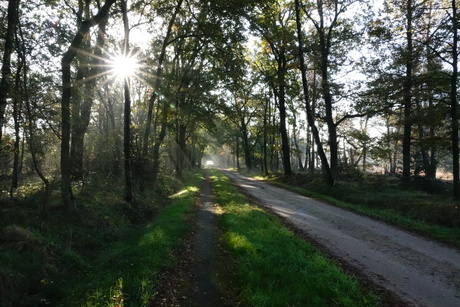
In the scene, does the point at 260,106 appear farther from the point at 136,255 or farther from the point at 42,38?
the point at 136,255

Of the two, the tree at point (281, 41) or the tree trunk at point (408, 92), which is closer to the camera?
the tree trunk at point (408, 92)

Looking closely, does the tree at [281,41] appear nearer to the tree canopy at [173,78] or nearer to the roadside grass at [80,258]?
the tree canopy at [173,78]

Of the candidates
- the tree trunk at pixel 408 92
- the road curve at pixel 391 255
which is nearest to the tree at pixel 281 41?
→ the tree trunk at pixel 408 92

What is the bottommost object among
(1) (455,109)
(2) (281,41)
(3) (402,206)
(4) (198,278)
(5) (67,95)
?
(4) (198,278)

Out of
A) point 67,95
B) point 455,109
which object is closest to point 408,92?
point 455,109

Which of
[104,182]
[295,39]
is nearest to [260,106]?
[295,39]

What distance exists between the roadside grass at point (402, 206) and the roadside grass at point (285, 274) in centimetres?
539

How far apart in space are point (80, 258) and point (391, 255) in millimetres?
8652

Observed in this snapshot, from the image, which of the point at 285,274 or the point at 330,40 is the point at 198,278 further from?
the point at 330,40

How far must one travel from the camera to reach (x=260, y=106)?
149 ft

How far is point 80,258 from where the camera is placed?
24.8 ft

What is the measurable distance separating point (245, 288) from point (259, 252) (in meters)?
1.79

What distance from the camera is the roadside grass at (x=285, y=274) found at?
17.0ft

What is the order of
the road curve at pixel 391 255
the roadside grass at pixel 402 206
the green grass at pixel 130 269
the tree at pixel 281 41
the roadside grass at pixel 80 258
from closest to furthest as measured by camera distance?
the green grass at pixel 130 269, the roadside grass at pixel 80 258, the road curve at pixel 391 255, the roadside grass at pixel 402 206, the tree at pixel 281 41
